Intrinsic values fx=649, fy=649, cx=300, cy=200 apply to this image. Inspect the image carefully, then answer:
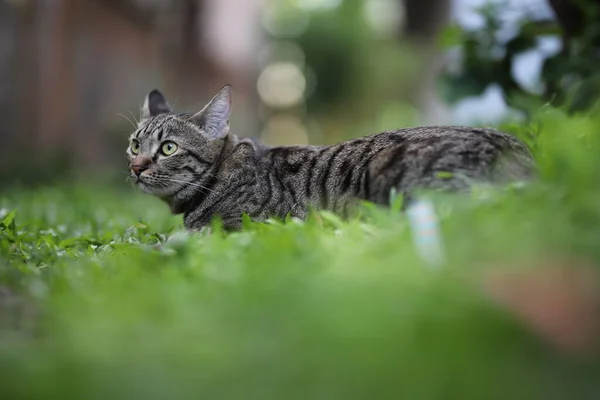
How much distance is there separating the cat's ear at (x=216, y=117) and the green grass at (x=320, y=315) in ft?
4.06

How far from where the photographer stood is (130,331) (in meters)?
1.56

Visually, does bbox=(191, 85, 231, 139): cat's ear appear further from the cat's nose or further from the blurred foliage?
the blurred foliage

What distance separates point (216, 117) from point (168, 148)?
0.31 meters

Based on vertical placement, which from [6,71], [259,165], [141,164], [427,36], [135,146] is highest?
[427,36]

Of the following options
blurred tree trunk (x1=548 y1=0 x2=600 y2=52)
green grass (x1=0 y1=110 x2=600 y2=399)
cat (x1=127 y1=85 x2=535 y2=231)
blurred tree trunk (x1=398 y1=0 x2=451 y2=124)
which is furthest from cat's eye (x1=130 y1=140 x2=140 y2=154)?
blurred tree trunk (x1=398 y1=0 x2=451 y2=124)

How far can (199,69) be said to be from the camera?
12.2 metres

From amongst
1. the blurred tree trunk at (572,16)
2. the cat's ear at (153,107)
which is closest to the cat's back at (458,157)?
the cat's ear at (153,107)

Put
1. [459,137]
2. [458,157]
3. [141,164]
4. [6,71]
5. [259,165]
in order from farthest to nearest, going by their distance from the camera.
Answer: [6,71] → [259,165] → [141,164] → [459,137] → [458,157]

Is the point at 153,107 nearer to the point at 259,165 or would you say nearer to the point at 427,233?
the point at 259,165

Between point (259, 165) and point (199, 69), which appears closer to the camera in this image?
point (259, 165)

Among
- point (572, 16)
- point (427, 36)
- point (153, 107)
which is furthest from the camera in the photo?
point (427, 36)

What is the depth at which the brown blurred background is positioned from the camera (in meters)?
7.57

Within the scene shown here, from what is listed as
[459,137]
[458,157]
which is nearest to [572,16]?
[459,137]

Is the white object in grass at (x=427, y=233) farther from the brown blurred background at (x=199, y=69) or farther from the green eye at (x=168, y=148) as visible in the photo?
the brown blurred background at (x=199, y=69)
